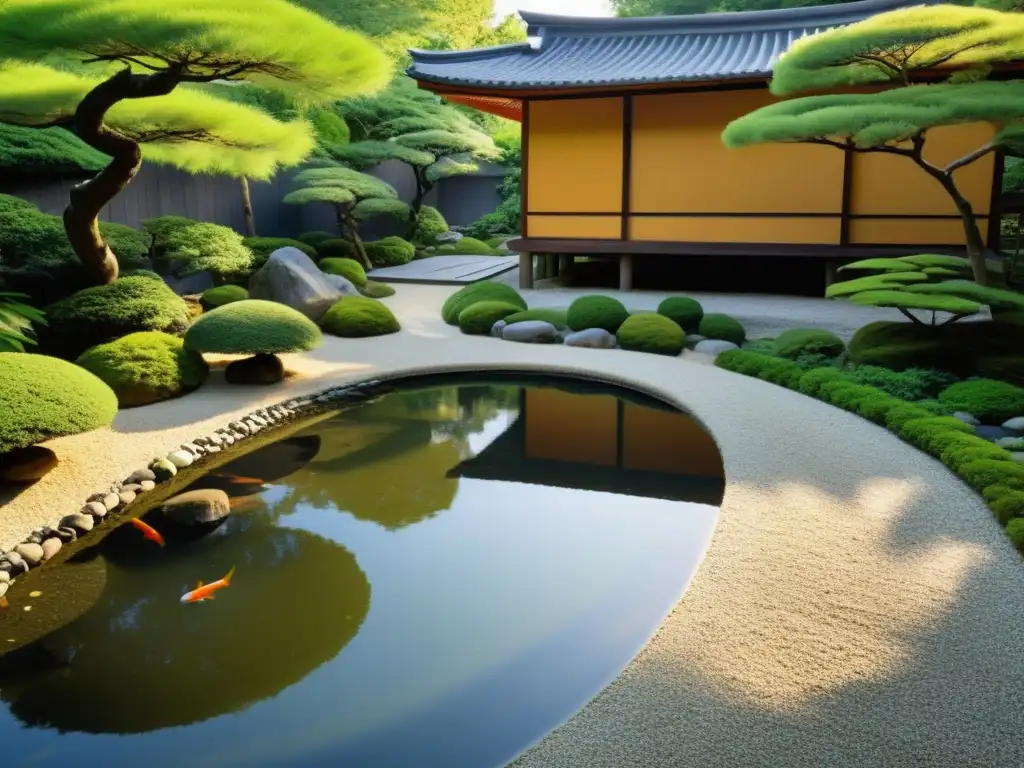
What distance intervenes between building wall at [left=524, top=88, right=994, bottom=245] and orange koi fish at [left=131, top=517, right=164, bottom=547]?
838 centimetres

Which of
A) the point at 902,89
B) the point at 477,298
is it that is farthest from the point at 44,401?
the point at 902,89

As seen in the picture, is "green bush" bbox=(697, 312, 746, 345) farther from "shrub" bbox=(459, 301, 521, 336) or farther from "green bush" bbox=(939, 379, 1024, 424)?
"green bush" bbox=(939, 379, 1024, 424)

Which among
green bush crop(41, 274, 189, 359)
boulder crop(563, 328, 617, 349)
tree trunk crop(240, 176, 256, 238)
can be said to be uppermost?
tree trunk crop(240, 176, 256, 238)

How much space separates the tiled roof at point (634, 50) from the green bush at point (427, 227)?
212 inches

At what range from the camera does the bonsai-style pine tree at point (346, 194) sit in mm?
12875

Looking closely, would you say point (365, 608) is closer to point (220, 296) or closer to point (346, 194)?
point (220, 296)

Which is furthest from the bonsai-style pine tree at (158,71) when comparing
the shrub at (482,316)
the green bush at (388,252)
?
the green bush at (388,252)

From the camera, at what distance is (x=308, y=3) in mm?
15250

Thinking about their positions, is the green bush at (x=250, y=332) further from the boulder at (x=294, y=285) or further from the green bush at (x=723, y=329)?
the green bush at (x=723, y=329)

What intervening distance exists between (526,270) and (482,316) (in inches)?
118

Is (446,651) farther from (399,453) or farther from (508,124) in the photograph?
(508,124)

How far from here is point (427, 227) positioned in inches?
708

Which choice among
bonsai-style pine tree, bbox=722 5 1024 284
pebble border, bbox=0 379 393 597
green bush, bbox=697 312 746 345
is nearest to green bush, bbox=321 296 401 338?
pebble border, bbox=0 379 393 597

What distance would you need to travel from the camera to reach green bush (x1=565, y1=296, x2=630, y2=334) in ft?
30.1
